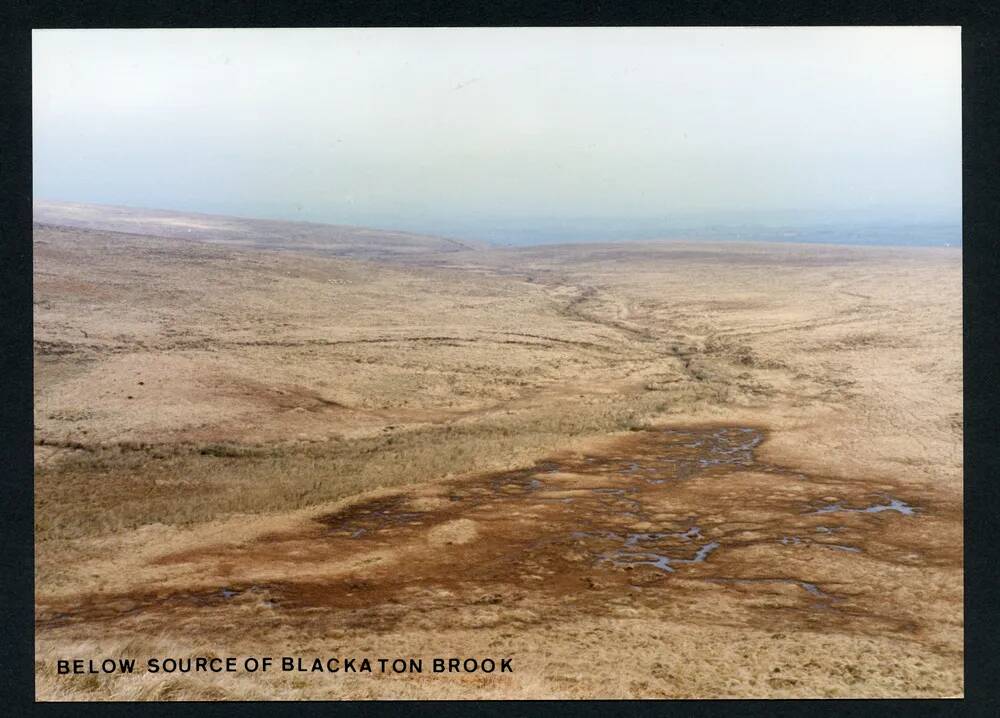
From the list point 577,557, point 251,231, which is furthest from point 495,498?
point 251,231

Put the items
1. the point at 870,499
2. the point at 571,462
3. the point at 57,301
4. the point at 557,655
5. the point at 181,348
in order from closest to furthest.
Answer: the point at 557,655
the point at 870,499
the point at 571,462
the point at 181,348
the point at 57,301

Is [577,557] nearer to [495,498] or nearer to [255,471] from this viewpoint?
[495,498]

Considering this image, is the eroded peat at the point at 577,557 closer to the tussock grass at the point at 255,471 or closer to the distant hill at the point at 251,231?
the tussock grass at the point at 255,471

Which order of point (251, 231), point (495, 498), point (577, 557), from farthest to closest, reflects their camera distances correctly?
1. point (251, 231)
2. point (495, 498)
3. point (577, 557)

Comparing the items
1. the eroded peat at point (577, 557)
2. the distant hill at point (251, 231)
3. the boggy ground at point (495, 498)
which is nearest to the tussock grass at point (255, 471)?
the boggy ground at point (495, 498)

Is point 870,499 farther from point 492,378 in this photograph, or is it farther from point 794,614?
point 492,378
